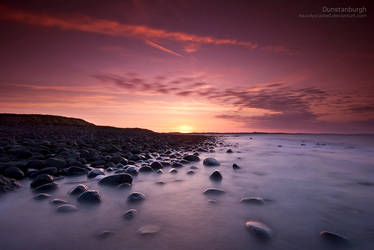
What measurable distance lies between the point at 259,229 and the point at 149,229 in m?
0.87

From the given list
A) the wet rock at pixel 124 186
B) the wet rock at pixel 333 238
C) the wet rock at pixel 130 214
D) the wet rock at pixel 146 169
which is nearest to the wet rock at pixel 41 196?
the wet rock at pixel 124 186

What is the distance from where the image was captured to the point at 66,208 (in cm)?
175

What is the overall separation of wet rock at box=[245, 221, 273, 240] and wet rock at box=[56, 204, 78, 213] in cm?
159

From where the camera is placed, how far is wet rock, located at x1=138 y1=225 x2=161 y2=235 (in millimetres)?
1411

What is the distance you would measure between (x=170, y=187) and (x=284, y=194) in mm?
1522

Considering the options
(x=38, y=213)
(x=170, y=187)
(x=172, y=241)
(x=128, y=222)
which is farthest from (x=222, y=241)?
(x=38, y=213)

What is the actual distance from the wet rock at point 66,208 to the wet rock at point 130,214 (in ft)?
1.61

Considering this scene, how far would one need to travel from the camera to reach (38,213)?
1.69 m

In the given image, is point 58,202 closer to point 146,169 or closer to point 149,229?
point 149,229

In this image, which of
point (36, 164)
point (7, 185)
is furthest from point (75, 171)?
point (7, 185)

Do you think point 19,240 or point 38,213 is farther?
point 38,213

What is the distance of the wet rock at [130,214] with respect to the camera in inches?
65.5

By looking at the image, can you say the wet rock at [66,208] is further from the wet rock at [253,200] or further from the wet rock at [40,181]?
the wet rock at [253,200]

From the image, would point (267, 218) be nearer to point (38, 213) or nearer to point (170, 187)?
point (170, 187)
